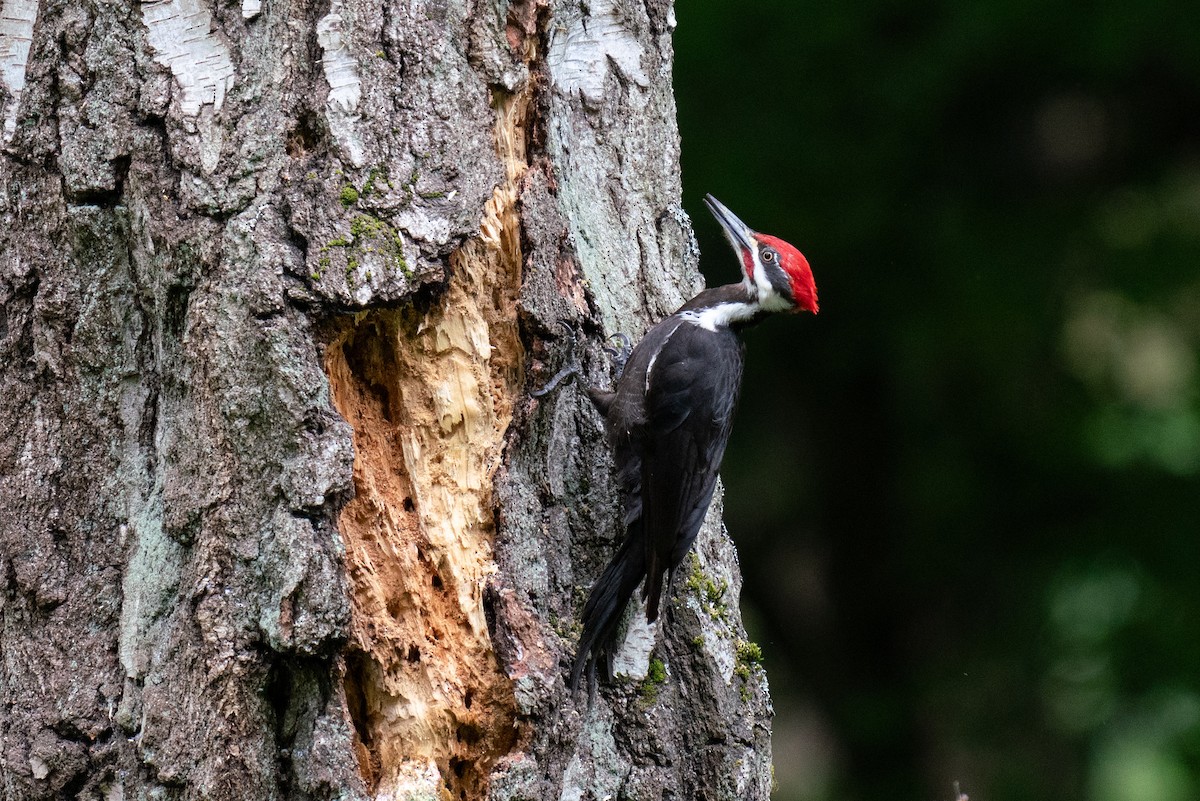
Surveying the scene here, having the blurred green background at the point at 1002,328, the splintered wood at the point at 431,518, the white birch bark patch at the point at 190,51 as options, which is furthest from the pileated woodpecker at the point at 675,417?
the blurred green background at the point at 1002,328

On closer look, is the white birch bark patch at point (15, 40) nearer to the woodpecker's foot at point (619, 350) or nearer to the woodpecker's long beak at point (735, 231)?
the woodpecker's foot at point (619, 350)

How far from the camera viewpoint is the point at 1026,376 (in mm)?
5809

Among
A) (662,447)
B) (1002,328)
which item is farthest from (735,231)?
(1002,328)

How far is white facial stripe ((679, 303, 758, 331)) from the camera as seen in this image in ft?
11.0

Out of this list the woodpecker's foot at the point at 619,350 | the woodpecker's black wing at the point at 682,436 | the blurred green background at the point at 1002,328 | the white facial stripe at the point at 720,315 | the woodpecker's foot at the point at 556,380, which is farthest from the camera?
the blurred green background at the point at 1002,328

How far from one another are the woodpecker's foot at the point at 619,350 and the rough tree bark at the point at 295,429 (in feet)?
0.88

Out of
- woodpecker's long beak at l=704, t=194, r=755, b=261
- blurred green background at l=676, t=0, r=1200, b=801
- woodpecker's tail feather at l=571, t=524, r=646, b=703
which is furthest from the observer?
blurred green background at l=676, t=0, r=1200, b=801

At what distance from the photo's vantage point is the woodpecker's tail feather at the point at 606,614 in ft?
8.02

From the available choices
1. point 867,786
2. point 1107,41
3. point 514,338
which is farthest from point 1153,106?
point 514,338

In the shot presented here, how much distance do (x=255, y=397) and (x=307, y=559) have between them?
30 cm

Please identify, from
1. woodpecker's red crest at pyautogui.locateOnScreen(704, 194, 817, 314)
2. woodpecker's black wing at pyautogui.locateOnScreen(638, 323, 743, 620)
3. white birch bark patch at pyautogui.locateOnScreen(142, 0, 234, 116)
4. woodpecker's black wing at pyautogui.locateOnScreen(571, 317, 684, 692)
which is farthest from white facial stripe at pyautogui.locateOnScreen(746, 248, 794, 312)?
white birch bark patch at pyautogui.locateOnScreen(142, 0, 234, 116)

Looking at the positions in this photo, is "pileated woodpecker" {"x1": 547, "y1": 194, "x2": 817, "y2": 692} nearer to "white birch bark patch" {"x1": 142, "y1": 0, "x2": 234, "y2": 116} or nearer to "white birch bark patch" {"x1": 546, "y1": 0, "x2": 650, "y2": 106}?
"white birch bark patch" {"x1": 546, "y1": 0, "x2": 650, "y2": 106}

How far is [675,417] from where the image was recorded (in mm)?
3352

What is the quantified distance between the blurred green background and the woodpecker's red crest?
1.63 meters
